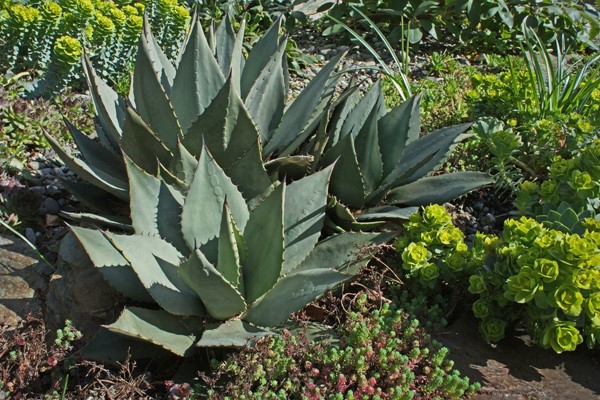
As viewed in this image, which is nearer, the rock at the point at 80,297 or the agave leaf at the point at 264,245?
the agave leaf at the point at 264,245

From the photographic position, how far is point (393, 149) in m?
3.07

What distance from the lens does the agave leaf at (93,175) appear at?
2.82m

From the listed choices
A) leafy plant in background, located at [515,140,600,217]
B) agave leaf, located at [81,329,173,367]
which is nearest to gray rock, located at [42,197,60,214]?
agave leaf, located at [81,329,173,367]

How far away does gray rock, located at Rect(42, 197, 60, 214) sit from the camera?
351 centimetres

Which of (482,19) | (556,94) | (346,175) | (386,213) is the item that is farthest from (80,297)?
(482,19)

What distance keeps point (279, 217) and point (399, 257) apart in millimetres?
860

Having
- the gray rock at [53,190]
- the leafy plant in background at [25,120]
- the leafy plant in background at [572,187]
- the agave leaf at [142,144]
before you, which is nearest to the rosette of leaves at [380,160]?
the leafy plant in background at [572,187]

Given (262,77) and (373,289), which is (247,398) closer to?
(373,289)

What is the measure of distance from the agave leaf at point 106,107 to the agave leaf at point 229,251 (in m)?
0.86

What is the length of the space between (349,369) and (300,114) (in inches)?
44.8

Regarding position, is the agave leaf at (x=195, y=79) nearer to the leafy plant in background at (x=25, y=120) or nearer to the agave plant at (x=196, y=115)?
the agave plant at (x=196, y=115)

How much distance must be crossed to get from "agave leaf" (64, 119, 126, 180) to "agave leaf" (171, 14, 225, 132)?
366mm

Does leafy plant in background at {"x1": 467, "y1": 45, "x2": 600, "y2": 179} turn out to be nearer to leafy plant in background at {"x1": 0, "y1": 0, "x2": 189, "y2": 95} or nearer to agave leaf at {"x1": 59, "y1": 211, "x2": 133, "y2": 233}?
agave leaf at {"x1": 59, "y1": 211, "x2": 133, "y2": 233}

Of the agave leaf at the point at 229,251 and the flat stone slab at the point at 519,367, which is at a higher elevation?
the agave leaf at the point at 229,251
